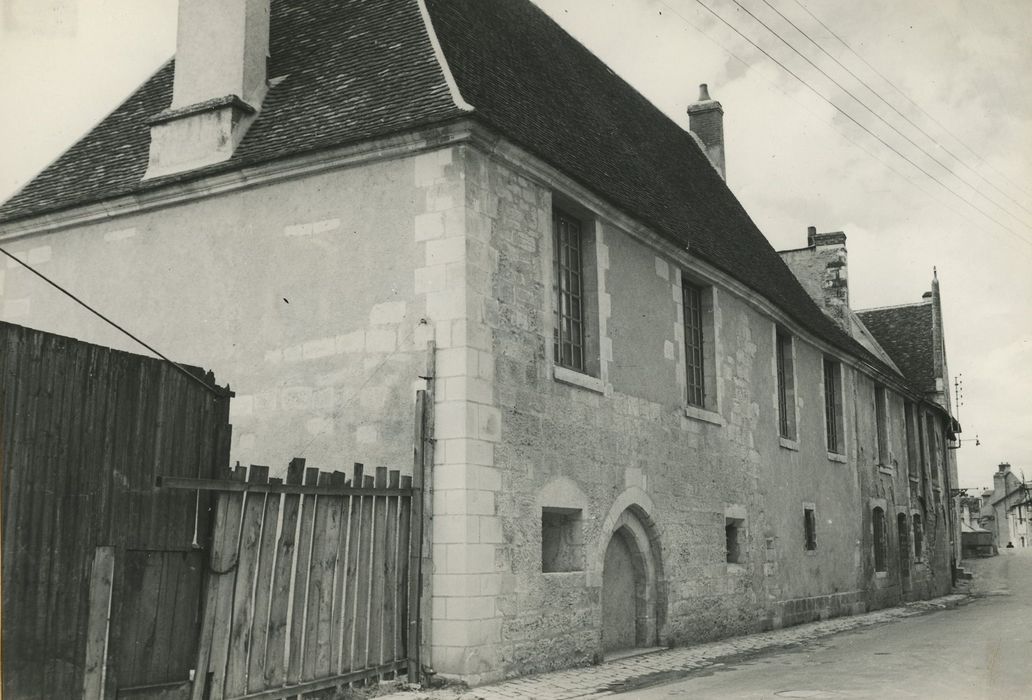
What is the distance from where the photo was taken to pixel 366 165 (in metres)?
9.66

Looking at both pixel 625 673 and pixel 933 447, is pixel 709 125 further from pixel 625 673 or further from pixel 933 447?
pixel 625 673

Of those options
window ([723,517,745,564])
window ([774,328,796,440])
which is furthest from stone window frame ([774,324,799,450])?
window ([723,517,745,564])

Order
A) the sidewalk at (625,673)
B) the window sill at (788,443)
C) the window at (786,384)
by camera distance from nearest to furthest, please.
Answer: the sidewalk at (625,673), the window sill at (788,443), the window at (786,384)

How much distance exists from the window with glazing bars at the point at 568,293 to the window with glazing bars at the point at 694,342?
2819 millimetres

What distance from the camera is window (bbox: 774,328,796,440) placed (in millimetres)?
16906

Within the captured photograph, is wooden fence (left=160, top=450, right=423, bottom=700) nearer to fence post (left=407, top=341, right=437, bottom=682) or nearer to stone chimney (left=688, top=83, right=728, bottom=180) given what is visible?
fence post (left=407, top=341, right=437, bottom=682)

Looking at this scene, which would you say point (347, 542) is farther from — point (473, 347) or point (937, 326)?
point (937, 326)

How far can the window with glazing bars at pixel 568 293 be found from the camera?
35.1 ft

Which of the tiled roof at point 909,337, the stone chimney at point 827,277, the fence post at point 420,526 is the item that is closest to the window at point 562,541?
the fence post at point 420,526

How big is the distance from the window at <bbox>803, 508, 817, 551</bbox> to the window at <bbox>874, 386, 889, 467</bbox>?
5.66 metres

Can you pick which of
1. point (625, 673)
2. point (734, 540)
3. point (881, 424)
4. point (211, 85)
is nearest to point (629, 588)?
point (625, 673)

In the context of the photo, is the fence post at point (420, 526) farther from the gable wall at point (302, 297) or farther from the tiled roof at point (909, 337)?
the tiled roof at point (909, 337)

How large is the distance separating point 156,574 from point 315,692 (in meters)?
1.64

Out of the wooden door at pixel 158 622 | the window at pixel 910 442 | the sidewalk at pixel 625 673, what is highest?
the window at pixel 910 442
